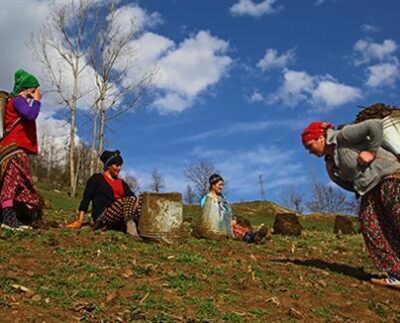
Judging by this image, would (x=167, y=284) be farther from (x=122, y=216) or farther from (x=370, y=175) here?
(x=122, y=216)

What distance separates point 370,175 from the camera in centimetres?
589

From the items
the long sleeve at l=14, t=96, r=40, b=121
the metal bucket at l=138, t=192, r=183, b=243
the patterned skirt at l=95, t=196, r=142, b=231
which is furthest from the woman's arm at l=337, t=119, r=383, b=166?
the long sleeve at l=14, t=96, r=40, b=121

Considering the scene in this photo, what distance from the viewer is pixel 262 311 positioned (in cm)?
441

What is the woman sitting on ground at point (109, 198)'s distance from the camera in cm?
807

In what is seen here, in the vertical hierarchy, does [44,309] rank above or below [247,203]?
below

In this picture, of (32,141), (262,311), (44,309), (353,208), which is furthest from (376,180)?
(353,208)

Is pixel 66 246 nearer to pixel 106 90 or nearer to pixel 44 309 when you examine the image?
pixel 44 309

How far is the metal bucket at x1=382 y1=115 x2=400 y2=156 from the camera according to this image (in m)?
5.88

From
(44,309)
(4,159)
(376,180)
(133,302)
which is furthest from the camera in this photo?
(4,159)

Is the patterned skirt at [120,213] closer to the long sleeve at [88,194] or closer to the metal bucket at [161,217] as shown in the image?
the metal bucket at [161,217]

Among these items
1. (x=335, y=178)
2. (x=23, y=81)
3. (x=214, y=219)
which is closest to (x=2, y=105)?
(x=23, y=81)

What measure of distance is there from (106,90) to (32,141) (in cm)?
2493

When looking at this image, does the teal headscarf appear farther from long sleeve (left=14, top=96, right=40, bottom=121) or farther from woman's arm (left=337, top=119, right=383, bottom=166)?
woman's arm (left=337, top=119, right=383, bottom=166)

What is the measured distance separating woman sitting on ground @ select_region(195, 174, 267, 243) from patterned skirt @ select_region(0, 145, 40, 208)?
3035 mm
